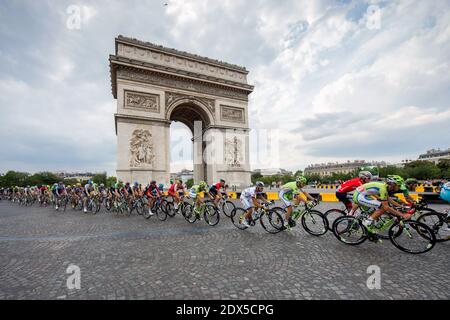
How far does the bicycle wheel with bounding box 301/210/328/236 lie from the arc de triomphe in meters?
15.2

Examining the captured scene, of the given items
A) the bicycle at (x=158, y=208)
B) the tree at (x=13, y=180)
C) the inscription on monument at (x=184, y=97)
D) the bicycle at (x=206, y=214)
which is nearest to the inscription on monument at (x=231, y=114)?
the inscription on monument at (x=184, y=97)

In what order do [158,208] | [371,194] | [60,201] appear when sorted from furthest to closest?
[60,201] → [158,208] → [371,194]

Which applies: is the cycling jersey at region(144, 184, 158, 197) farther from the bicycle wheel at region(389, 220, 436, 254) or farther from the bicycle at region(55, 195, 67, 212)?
the bicycle wheel at region(389, 220, 436, 254)

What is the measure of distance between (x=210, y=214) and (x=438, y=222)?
18.2ft

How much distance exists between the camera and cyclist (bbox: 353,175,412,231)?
13.6 ft

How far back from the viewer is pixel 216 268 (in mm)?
3404

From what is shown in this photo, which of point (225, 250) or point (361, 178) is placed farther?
point (361, 178)

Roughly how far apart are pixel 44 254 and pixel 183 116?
22214 millimetres

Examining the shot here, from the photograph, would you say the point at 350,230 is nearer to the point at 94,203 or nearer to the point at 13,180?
the point at 94,203

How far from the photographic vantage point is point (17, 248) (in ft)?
15.5

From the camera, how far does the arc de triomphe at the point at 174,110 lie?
728 inches

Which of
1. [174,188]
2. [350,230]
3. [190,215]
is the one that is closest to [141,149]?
[174,188]

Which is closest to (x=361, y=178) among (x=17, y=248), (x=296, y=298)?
(x=296, y=298)

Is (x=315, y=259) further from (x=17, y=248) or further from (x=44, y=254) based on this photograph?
(x=17, y=248)
